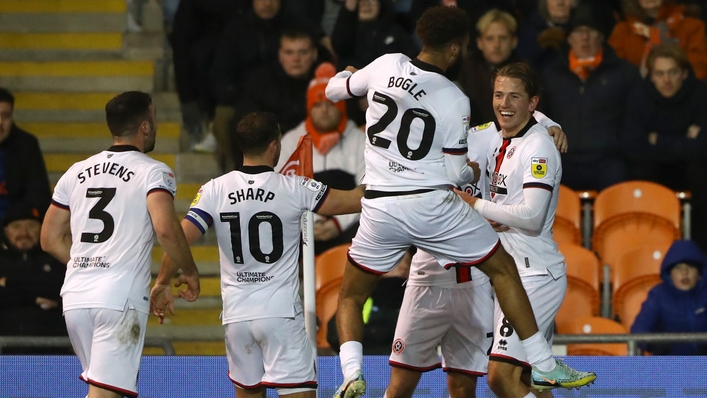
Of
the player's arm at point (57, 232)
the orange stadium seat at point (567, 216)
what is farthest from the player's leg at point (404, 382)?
the orange stadium seat at point (567, 216)

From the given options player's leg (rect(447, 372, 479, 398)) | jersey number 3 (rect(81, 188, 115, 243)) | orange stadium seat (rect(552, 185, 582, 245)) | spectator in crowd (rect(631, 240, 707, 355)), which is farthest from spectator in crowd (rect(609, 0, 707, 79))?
jersey number 3 (rect(81, 188, 115, 243))

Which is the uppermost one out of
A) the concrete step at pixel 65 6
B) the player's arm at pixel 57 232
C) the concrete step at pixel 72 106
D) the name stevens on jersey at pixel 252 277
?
the concrete step at pixel 65 6

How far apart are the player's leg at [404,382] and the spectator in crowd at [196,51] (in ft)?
16.7

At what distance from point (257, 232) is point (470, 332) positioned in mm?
1384

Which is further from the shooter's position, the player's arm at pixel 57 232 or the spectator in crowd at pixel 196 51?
the spectator in crowd at pixel 196 51

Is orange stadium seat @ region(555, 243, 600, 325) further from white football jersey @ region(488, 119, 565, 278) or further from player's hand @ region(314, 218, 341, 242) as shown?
white football jersey @ region(488, 119, 565, 278)

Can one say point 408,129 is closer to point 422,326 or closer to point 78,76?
point 422,326

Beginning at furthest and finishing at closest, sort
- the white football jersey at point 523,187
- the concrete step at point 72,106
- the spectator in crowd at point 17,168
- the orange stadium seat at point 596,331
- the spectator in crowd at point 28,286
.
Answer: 1. the concrete step at point 72,106
2. the spectator in crowd at point 17,168
3. the spectator in crowd at point 28,286
4. the orange stadium seat at point 596,331
5. the white football jersey at point 523,187

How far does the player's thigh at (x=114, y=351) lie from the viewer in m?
6.10

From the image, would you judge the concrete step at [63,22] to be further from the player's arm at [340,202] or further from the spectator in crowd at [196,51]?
the player's arm at [340,202]

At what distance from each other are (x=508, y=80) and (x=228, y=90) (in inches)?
184

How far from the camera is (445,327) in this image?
6.73m

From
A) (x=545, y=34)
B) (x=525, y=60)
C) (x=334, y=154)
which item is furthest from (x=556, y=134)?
(x=545, y=34)

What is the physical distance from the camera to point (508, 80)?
6520mm
